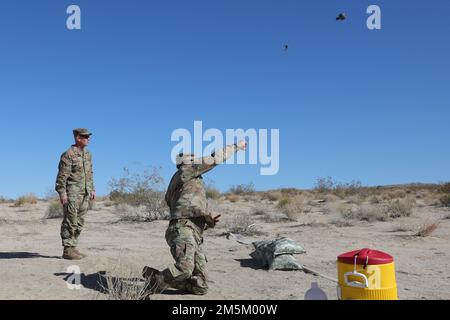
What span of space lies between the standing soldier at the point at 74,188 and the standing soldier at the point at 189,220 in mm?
2576

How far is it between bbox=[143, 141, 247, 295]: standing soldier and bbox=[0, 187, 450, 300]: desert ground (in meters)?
0.21

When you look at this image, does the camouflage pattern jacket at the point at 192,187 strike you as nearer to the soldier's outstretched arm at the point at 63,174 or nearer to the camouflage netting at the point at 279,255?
the camouflage netting at the point at 279,255

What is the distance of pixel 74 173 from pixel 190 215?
3052 millimetres

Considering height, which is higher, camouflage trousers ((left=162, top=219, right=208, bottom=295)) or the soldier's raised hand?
the soldier's raised hand

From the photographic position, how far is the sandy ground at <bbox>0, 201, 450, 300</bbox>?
650 cm

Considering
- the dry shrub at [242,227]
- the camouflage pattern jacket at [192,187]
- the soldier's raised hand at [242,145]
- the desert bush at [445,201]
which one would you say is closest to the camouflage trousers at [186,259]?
the camouflage pattern jacket at [192,187]

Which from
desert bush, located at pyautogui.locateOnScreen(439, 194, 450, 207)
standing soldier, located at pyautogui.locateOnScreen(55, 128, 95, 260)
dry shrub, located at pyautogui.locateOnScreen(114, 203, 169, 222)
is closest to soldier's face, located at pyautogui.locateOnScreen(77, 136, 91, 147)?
standing soldier, located at pyautogui.locateOnScreen(55, 128, 95, 260)

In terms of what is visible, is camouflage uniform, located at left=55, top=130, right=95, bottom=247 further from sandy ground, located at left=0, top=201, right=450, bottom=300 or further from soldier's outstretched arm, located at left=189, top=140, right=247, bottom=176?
soldier's outstretched arm, located at left=189, top=140, right=247, bottom=176

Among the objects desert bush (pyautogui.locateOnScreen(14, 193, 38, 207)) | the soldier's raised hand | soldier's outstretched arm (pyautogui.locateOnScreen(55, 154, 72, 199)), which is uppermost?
the soldier's raised hand

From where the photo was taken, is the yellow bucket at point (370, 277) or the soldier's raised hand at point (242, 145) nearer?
the yellow bucket at point (370, 277)

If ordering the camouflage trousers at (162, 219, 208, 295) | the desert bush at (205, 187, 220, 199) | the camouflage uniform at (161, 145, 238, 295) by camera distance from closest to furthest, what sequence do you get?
1. the camouflage trousers at (162, 219, 208, 295)
2. the camouflage uniform at (161, 145, 238, 295)
3. the desert bush at (205, 187, 220, 199)

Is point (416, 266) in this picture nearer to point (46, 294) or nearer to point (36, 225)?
point (46, 294)

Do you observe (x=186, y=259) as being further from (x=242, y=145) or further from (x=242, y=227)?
(x=242, y=227)

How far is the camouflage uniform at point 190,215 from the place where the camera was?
6.00m
